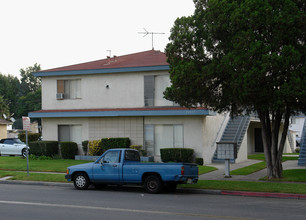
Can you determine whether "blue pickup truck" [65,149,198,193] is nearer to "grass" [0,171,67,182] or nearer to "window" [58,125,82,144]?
"grass" [0,171,67,182]

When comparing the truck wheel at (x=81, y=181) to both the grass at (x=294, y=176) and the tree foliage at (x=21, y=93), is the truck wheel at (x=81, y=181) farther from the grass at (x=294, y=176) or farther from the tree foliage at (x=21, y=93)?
the tree foliage at (x=21, y=93)

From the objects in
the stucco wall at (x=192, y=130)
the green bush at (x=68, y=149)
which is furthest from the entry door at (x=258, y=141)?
the green bush at (x=68, y=149)

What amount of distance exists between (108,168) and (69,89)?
14.5 metres

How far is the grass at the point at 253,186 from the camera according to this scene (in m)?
14.6

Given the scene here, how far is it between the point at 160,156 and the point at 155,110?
9.29 ft

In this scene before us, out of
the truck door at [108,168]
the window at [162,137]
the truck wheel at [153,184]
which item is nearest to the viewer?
the truck wheel at [153,184]

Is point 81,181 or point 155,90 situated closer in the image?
point 81,181

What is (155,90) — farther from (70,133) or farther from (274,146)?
(274,146)

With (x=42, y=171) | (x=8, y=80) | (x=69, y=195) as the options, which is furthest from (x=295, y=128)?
(x=8, y=80)

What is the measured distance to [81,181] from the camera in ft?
52.2

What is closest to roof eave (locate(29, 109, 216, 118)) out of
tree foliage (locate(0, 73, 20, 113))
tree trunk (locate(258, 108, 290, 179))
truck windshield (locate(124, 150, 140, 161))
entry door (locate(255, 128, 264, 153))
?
tree trunk (locate(258, 108, 290, 179))

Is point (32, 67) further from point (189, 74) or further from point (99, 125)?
point (189, 74)

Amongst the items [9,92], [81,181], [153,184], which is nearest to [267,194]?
[153,184]

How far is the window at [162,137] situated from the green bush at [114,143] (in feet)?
4.12
